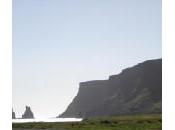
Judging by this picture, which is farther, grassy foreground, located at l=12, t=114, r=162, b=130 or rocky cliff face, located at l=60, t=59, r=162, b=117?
rocky cliff face, located at l=60, t=59, r=162, b=117

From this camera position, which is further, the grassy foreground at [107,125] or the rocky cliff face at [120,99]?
the rocky cliff face at [120,99]

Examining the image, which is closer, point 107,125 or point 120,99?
point 107,125

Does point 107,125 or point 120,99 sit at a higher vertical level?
point 107,125
